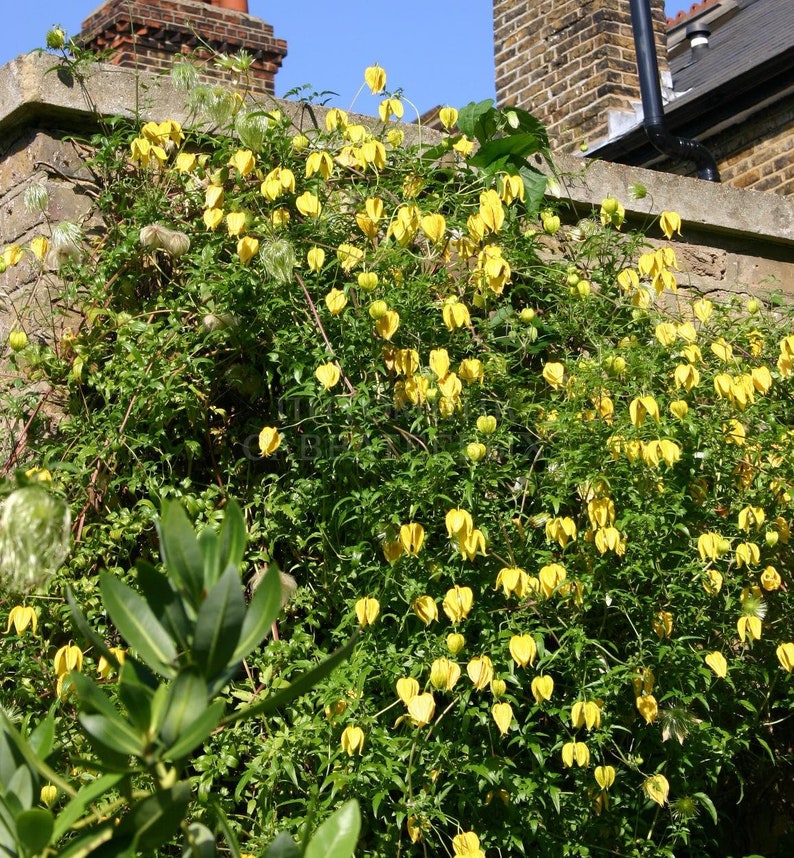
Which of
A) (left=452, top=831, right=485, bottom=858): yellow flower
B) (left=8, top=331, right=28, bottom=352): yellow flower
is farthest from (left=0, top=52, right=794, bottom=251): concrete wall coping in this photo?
(left=452, top=831, right=485, bottom=858): yellow flower

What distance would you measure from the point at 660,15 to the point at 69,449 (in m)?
6.94

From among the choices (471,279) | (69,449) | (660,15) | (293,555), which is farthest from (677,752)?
(660,15)

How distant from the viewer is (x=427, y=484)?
269cm

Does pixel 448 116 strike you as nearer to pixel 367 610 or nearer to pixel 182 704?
pixel 367 610

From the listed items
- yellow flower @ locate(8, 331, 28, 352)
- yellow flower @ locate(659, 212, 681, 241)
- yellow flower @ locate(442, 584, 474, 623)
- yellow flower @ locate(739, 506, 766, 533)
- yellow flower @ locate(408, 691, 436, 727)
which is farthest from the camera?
yellow flower @ locate(659, 212, 681, 241)

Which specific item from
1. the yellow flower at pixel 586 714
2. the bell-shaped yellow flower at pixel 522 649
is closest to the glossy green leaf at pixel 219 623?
the bell-shaped yellow flower at pixel 522 649

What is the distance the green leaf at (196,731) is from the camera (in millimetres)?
1060

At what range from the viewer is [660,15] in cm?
859

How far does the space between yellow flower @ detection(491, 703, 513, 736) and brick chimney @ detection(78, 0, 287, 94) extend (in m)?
4.94

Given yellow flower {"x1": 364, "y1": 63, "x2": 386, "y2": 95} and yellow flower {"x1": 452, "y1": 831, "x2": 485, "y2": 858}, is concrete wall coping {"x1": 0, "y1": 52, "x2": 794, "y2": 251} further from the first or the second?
yellow flower {"x1": 452, "y1": 831, "x2": 485, "y2": 858}

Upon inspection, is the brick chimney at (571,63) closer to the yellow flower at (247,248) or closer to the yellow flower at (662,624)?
the yellow flower at (247,248)

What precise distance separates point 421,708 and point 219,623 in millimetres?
1439

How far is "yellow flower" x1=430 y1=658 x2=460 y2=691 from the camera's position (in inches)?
97.6

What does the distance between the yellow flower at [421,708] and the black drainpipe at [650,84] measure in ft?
20.1
